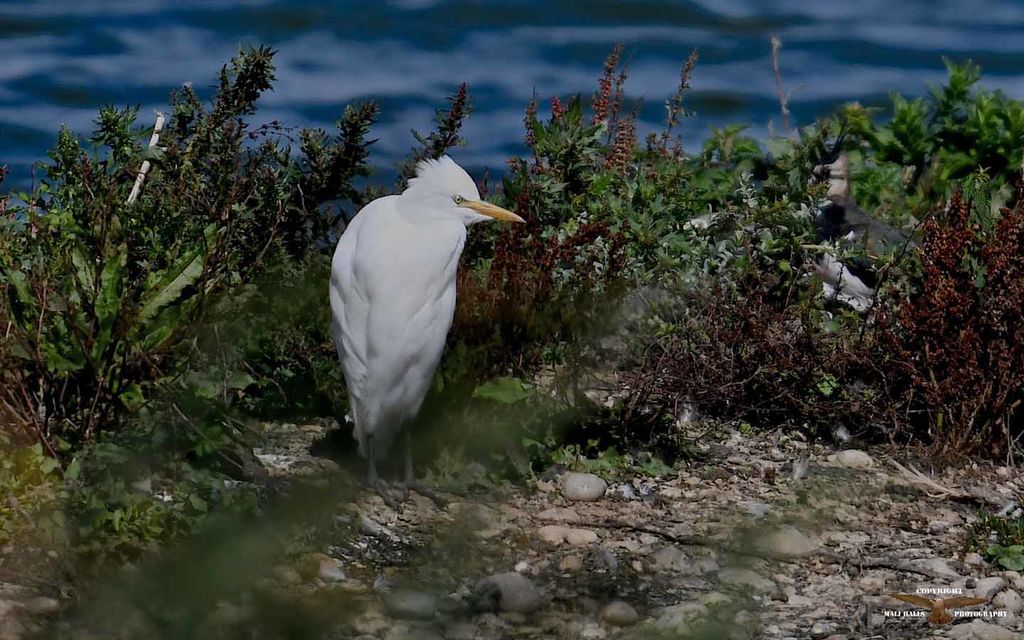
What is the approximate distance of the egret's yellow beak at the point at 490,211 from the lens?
16.7 feet

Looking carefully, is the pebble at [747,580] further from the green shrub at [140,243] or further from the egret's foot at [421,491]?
the green shrub at [140,243]

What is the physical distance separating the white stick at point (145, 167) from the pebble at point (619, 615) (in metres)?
2.51

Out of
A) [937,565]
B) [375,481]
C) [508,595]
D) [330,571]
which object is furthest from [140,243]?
[937,565]

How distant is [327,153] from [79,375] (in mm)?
1792

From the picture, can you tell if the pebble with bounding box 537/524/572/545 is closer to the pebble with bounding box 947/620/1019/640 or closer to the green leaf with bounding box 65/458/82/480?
the pebble with bounding box 947/620/1019/640

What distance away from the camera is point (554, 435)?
5410 millimetres

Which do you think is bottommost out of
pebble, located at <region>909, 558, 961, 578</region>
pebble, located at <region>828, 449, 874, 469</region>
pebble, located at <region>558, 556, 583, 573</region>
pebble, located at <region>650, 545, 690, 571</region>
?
pebble, located at <region>558, 556, 583, 573</region>

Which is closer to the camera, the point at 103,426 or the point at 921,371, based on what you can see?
the point at 103,426

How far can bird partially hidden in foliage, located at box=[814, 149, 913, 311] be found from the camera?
6.44m

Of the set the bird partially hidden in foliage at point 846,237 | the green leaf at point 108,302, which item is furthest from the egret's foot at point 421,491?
the bird partially hidden in foliage at point 846,237

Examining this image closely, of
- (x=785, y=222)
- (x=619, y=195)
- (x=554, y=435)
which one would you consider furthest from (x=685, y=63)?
(x=554, y=435)

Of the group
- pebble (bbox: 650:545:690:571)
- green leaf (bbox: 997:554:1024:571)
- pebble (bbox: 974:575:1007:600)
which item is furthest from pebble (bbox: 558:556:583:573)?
green leaf (bbox: 997:554:1024:571)

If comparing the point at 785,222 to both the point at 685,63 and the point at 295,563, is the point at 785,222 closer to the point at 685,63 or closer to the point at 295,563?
the point at 685,63

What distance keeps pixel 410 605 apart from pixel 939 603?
159 cm
